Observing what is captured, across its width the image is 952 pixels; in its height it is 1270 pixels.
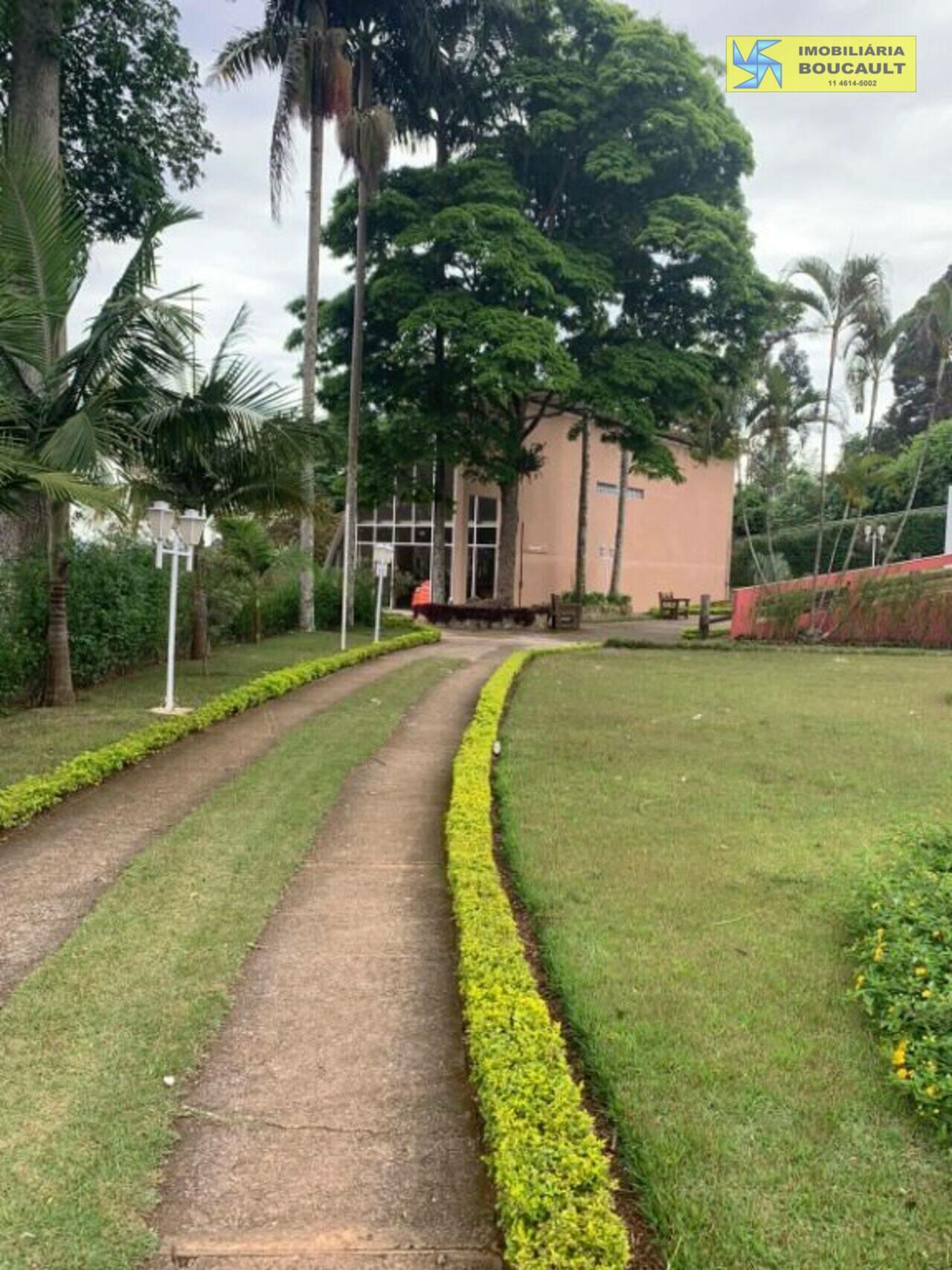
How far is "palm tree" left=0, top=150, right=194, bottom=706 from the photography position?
703cm

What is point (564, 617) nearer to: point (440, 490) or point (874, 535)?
point (440, 490)

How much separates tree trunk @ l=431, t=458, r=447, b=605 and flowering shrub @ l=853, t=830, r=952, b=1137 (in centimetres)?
1689

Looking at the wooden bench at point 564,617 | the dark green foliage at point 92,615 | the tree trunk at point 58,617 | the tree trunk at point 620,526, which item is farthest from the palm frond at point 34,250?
the tree trunk at point 620,526

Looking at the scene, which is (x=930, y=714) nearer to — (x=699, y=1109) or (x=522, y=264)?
(x=699, y=1109)

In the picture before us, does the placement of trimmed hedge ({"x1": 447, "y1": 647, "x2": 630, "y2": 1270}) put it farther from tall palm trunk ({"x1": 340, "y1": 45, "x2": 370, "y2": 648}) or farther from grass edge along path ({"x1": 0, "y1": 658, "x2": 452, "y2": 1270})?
tall palm trunk ({"x1": 340, "y1": 45, "x2": 370, "y2": 648})

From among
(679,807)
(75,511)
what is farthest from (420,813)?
(75,511)

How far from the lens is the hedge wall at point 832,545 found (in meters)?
30.6

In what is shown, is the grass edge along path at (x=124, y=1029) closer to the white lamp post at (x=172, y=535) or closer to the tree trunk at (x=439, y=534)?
the white lamp post at (x=172, y=535)

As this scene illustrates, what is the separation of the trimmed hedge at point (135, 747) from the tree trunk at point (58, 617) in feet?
4.39

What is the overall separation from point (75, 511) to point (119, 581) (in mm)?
2062

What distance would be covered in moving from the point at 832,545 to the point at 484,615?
1944 centimetres

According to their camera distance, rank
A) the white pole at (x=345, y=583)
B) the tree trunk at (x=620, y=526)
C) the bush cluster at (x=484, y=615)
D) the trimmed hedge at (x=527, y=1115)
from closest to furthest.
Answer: the trimmed hedge at (x=527, y=1115) → the white pole at (x=345, y=583) → the bush cluster at (x=484, y=615) → the tree trunk at (x=620, y=526)

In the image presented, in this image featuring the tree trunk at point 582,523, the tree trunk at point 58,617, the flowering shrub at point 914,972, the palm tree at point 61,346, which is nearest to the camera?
the flowering shrub at point 914,972

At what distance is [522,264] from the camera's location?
17.2 metres
